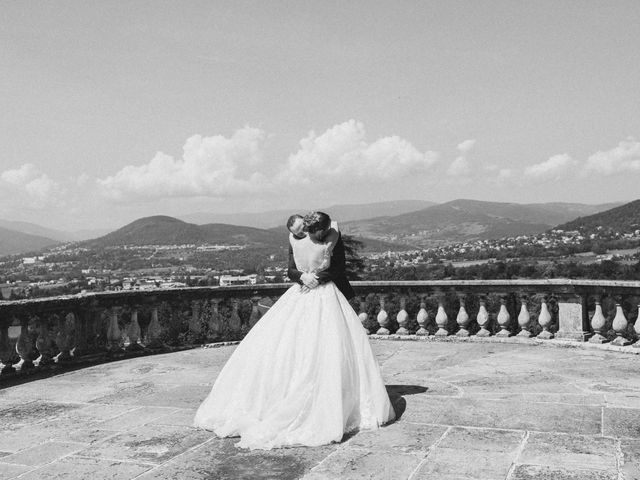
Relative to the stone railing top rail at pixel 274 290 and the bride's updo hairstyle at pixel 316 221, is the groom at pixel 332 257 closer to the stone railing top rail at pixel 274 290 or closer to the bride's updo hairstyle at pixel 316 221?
the bride's updo hairstyle at pixel 316 221

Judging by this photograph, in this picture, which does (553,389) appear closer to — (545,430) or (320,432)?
(545,430)

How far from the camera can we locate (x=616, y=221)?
64375 millimetres

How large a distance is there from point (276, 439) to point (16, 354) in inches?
189

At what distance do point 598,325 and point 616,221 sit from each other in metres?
61.3

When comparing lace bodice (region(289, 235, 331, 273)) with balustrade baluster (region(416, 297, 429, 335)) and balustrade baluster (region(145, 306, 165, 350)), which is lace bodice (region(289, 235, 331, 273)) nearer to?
balustrade baluster (region(416, 297, 429, 335))

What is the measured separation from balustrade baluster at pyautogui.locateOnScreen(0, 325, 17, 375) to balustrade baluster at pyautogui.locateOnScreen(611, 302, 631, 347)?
26.5ft

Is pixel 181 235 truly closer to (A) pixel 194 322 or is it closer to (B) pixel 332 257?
(A) pixel 194 322

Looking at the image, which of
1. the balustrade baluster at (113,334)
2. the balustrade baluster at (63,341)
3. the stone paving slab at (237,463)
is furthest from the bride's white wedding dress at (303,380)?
the balustrade baluster at (113,334)

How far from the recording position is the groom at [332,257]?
18.5 ft

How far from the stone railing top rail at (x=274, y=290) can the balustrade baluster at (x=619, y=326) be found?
Result: 304 mm

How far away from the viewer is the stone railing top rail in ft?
27.6

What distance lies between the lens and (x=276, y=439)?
4816mm

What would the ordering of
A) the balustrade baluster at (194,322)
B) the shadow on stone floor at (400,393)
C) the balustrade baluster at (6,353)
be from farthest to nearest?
the balustrade baluster at (194,322) < the balustrade baluster at (6,353) < the shadow on stone floor at (400,393)

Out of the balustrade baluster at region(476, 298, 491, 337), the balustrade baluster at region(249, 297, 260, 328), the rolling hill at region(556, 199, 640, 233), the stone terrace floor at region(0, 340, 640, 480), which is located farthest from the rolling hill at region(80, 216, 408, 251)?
the stone terrace floor at region(0, 340, 640, 480)
